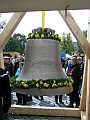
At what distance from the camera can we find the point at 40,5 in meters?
2.61

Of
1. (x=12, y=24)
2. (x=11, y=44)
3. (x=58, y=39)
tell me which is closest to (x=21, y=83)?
(x=58, y=39)

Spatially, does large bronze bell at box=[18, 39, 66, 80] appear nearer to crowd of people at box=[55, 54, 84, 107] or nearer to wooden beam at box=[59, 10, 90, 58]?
wooden beam at box=[59, 10, 90, 58]

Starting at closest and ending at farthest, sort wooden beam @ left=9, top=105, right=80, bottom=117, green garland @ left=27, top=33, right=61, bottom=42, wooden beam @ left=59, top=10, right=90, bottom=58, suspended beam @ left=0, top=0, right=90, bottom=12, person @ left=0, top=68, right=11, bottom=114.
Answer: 1. suspended beam @ left=0, top=0, right=90, bottom=12
2. green garland @ left=27, top=33, right=61, bottom=42
3. person @ left=0, top=68, right=11, bottom=114
4. wooden beam @ left=59, top=10, right=90, bottom=58
5. wooden beam @ left=9, top=105, right=80, bottom=117

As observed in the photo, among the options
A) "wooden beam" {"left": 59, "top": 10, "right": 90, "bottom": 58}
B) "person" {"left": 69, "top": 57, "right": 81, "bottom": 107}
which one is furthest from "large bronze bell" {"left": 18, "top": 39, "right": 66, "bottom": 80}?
"person" {"left": 69, "top": 57, "right": 81, "bottom": 107}

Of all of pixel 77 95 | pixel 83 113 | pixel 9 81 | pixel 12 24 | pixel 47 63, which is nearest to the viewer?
pixel 47 63

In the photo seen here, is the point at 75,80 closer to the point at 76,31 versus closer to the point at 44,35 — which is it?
the point at 76,31

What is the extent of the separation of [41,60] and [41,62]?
0.02 metres

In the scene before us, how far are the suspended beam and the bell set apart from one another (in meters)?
1.27

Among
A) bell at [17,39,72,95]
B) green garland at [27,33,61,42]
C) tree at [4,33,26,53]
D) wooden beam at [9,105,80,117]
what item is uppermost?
tree at [4,33,26,53]

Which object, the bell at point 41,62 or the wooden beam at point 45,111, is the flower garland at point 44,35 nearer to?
the bell at point 41,62

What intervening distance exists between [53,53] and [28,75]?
0.42 metres

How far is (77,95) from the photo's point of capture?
739 cm

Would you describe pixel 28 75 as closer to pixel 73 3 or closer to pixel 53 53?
pixel 53 53

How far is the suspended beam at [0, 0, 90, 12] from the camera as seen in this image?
8.35ft
